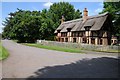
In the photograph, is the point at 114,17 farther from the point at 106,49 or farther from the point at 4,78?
the point at 4,78

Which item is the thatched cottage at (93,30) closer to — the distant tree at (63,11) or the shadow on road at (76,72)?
Result: the distant tree at (63,11)

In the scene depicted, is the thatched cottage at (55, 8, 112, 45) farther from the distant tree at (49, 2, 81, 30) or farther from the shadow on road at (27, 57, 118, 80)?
the shadow on road at (27, 57, 118, 80)

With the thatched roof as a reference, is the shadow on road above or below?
below

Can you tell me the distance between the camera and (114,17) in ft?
177

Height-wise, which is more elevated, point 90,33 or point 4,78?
point 90,33

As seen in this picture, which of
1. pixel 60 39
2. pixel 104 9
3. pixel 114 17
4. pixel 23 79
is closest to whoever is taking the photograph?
pixel 23 79

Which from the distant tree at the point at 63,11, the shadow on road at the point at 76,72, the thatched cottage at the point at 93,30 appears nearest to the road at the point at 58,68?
the shadow on road at the point at 76,72

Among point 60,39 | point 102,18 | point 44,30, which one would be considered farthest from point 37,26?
point 102,18

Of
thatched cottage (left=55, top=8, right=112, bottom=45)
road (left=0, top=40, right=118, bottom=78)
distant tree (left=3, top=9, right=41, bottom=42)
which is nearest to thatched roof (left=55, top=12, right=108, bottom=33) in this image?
thatched cottage (left=55, top=8, right=112, bottom=45)

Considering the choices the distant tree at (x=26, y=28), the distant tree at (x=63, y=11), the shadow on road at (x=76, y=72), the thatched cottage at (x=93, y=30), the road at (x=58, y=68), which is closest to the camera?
the shadow on road at (x=76, y=72)

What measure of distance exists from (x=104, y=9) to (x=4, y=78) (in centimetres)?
5041

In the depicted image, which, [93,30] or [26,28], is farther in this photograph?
[26,28]

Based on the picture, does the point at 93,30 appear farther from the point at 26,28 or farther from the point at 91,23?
the point at 26,28

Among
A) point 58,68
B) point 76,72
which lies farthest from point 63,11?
point 76,72
